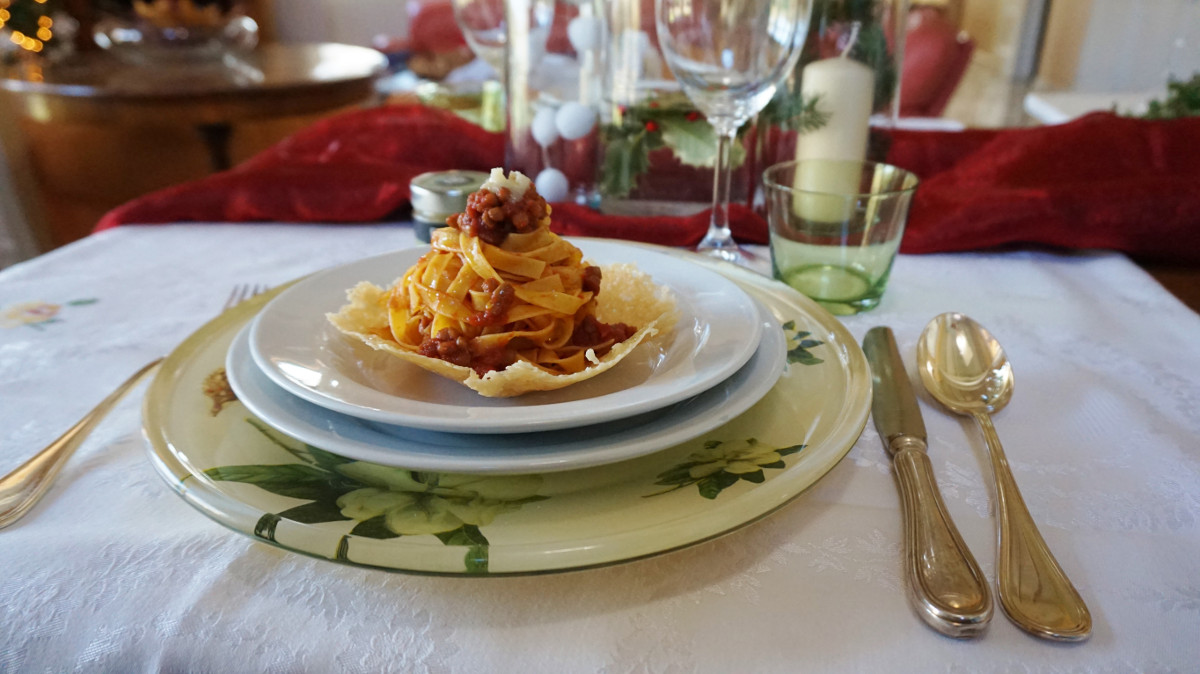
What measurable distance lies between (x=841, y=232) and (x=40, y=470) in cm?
62

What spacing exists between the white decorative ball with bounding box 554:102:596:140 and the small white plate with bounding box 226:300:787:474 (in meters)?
0.57

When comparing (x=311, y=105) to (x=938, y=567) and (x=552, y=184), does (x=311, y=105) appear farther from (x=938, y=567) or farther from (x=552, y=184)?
(x=938, y=567)

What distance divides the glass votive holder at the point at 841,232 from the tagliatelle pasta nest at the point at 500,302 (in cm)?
19

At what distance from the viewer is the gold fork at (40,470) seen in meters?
0.41

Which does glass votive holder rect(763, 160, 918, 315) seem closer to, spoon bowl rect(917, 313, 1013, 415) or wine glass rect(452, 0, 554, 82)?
spoon bowl rect(917, 313, 1013, 415)

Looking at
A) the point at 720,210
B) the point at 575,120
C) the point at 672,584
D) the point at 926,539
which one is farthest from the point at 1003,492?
the point at 575,120

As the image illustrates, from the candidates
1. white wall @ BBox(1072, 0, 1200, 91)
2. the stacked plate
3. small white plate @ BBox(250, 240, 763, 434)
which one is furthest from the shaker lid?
white wall @ BBox(1072, 0, 1200, 91)

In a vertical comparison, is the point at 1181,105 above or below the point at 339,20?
below

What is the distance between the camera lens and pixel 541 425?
1.19 ft

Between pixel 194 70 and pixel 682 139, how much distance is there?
6.42 ft

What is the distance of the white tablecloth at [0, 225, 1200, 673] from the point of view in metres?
0.32

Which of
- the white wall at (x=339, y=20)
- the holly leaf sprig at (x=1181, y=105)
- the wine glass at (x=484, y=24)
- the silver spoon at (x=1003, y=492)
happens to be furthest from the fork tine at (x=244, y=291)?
the white wall at (x=339, y=20)

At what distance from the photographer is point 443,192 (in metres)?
0.75

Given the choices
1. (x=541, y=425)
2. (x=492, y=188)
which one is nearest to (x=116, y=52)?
(x=492, y=188)
